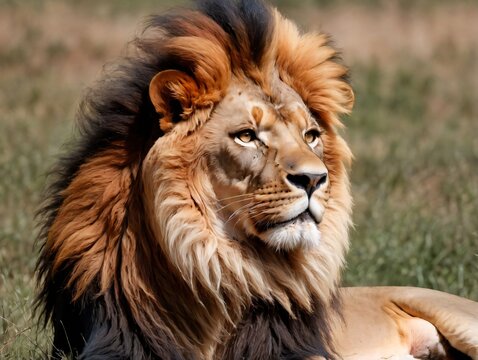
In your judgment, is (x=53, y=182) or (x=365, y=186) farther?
(x=365, y=186)

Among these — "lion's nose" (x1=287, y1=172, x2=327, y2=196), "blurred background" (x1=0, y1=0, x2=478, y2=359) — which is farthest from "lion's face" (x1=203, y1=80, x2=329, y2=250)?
"blurred background" (x1=0, y1=0, x2=478, y2=359)

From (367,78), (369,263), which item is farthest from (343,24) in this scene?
(369,263)

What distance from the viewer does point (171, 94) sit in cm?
399

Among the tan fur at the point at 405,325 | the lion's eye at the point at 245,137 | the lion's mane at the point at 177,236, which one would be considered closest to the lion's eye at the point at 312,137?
the lion's mane at the point at 177,236

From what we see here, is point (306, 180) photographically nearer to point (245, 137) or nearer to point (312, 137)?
point (245, 137)

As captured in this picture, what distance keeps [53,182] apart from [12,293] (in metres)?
0.96

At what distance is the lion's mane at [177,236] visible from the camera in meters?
3.93

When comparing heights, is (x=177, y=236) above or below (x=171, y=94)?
below

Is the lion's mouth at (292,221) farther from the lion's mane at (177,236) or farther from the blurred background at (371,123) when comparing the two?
the blurred background at (371,123)

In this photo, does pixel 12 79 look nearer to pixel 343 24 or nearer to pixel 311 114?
pixel 343 24

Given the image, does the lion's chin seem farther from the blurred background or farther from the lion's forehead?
the blurred background

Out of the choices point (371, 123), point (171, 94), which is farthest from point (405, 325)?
point (371, 123)

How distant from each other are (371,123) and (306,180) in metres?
7.98

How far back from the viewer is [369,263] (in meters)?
6.27
